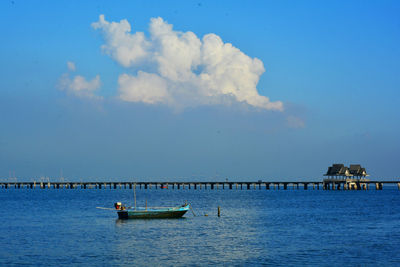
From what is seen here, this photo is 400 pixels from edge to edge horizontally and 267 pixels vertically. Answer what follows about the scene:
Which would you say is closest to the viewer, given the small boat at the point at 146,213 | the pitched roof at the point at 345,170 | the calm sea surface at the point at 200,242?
the calm sea surface at the point at 200,242

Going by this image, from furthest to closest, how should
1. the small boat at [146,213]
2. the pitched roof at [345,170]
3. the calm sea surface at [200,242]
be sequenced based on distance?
1. the pitched roof at [345,170]
2. the small boat at [146,213]
3. the calm sea surface at [200,242]

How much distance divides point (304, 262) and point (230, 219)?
32.9 m

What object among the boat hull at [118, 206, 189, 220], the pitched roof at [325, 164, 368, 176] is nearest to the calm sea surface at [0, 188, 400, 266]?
the boat hull at [118, 206, 189, 220]

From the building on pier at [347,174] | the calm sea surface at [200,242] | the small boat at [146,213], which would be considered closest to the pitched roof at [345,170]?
the building on pier at [347,174]

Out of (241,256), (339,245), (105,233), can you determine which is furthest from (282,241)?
(105,233)

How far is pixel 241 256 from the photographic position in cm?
3794

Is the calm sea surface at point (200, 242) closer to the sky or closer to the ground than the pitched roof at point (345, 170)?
closer to the ground

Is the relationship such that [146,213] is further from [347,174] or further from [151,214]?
[347,174]

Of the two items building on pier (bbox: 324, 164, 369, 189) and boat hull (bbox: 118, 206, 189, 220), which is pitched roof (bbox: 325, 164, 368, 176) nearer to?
building on pier (bbox: 324, 164, 369, 189)

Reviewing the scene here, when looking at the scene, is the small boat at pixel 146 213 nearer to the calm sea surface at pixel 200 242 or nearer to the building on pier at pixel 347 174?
the calm sea surface at pixel 200 242

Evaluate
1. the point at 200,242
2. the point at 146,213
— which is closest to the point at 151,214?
the point at 146,213

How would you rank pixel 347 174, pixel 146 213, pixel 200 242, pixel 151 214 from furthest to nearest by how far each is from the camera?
pixel 347 174
pixel 151 214
pixel 146 213
pixel 200 242

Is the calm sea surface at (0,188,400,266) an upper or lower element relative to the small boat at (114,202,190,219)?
lower

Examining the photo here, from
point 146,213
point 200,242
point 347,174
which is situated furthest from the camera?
point 347,174
